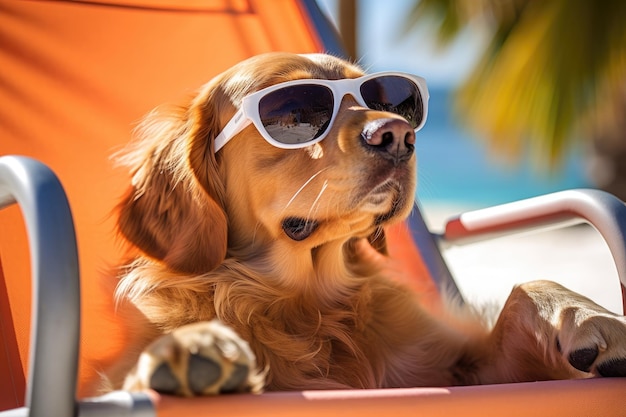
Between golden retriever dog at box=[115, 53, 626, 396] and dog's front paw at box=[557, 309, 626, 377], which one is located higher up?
golden retriever dog at box=[115, 53, 626, 396]

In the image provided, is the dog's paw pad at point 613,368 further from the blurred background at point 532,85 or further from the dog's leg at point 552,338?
the blurred background at point 532,85

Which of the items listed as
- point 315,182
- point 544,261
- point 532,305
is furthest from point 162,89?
point 544,261

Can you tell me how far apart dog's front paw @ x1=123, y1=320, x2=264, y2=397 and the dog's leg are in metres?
0.73

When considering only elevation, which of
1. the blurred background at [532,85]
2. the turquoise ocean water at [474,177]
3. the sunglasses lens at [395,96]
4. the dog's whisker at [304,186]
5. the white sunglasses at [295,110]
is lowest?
the turquoise ocean water at [474,177]

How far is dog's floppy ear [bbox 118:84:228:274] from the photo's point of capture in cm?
195

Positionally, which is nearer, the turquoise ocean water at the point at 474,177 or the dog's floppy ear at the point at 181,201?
the dog's floppy ear at the point at 181,201

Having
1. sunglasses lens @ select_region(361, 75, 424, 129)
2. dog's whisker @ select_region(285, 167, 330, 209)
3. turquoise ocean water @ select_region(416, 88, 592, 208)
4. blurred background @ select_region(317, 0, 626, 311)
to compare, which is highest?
sunglasses lens @ select_region(361, 75, 424, 129)

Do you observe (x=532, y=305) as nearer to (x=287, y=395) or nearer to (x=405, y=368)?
(x=405, y=368)

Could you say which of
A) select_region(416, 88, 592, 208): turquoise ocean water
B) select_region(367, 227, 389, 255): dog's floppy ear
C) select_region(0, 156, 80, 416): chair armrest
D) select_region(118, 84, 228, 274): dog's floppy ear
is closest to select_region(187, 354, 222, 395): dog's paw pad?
select_region(0, 156, 80, 416): chair armrest

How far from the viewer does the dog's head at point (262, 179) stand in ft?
6.10

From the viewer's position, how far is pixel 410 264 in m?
2.74

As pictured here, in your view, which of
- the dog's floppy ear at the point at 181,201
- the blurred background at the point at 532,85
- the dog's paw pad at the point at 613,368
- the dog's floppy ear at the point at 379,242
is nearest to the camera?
the dog's paw pad at the point at 613,368

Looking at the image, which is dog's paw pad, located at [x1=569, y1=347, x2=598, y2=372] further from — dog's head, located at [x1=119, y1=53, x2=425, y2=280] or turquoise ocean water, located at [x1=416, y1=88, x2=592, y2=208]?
turquoise ocean water, located at [x1=416, y1=88, x2=592, y2=208]

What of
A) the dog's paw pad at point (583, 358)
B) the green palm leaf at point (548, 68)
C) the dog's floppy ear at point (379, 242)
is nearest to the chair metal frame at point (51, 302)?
the dog's paw pad at point (583, 358)
